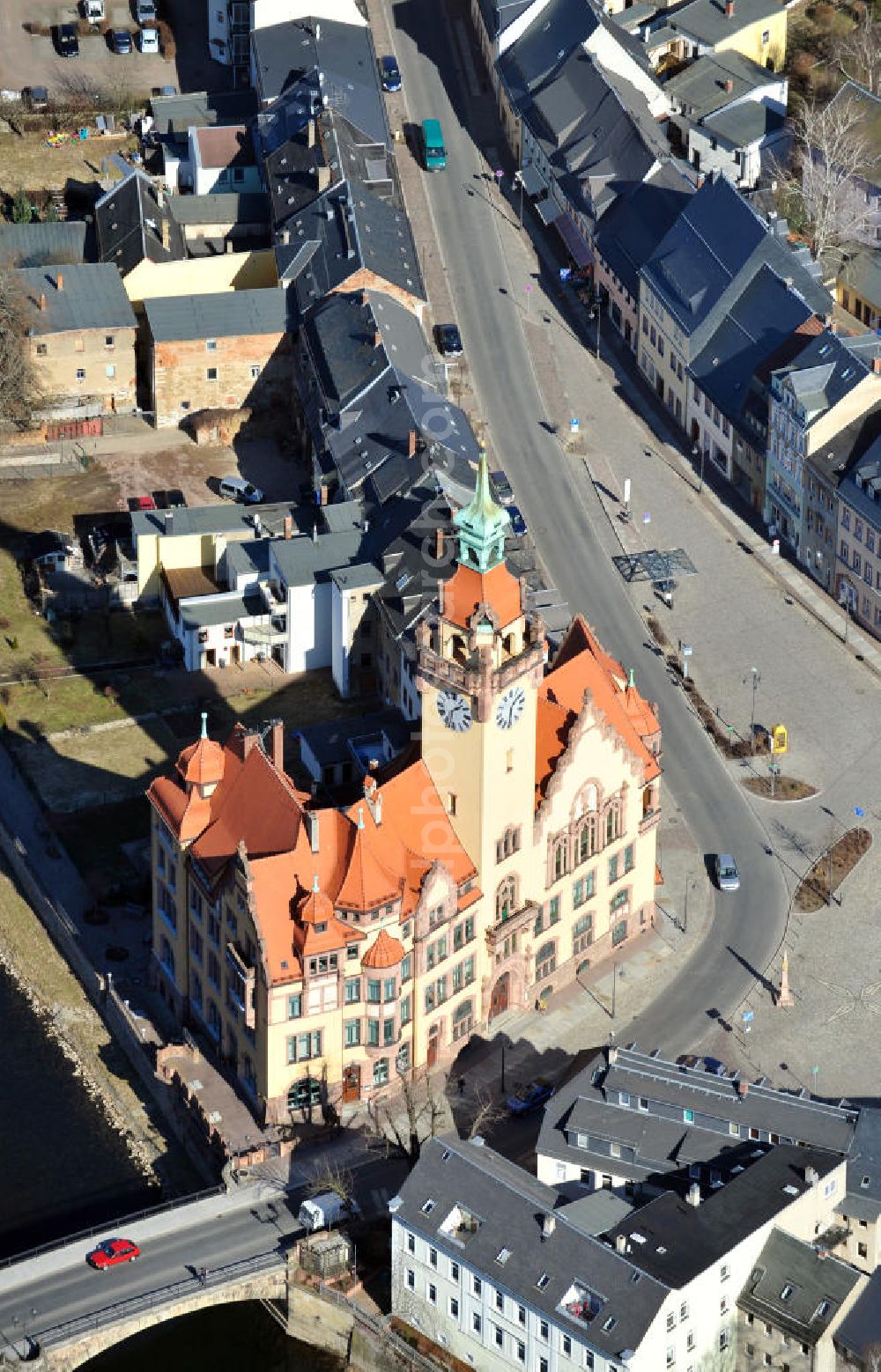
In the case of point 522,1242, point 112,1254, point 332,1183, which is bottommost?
point 112,1254

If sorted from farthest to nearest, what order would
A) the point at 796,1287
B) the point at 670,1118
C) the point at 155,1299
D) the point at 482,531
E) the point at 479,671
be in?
the point at 479,671
the point at 670,1118
the point at 482,531
the point at 155,1299
the point at 796,1287

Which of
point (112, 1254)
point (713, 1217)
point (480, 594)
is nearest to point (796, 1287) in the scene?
point (713, 1217)

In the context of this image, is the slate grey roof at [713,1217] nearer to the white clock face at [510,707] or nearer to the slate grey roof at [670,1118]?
the slate grey roof at [670,1118]

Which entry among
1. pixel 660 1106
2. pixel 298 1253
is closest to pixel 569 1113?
pixel 660 1106

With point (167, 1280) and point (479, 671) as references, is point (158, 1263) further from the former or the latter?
point (479, 671)

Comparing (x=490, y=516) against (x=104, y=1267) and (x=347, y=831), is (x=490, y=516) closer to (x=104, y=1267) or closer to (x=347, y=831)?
(x=347, y=831)

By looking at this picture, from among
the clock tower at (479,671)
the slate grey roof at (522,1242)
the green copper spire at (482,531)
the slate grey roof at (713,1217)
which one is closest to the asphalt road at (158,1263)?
the slate grey roof at (522,1242)
